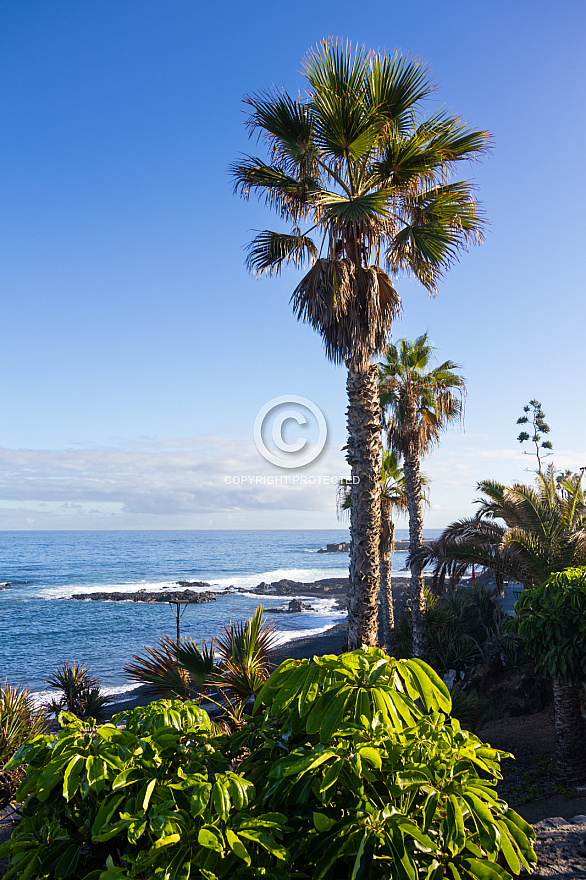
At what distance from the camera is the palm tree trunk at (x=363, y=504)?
816 cm

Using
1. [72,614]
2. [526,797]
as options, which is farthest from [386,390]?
[72,614]

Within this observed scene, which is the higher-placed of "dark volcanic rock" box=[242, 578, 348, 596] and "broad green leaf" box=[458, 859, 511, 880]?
"broad green leaf" box=[458, 859, 511, 880]

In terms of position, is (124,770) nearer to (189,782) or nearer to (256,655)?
(189,782)

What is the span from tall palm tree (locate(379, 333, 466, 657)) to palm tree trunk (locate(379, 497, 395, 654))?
169cm

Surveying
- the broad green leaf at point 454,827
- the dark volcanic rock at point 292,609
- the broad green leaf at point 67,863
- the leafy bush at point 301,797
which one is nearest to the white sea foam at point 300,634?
the dark volcanic rock at point 292,609

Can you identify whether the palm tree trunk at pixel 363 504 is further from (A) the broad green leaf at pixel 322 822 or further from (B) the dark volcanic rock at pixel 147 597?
(B) the dark volcanic rock at pixel 147 597

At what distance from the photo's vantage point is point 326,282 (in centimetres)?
857

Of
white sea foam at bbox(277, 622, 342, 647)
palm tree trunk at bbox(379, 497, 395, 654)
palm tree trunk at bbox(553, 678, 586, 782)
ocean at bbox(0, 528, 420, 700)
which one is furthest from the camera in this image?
white sea foam at bbox(277, 622, 342, 647)

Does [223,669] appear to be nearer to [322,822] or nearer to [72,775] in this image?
[72,775]

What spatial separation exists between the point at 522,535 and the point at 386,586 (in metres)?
9.47

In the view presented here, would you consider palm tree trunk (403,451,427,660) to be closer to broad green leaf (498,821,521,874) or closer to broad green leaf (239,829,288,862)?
broad green leaf (498,821,521,874)

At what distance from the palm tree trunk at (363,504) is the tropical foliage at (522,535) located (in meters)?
4.33

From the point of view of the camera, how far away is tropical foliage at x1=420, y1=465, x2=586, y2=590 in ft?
35.2

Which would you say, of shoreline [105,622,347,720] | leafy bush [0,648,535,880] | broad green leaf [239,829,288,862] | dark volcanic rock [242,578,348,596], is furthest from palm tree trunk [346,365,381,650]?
dark volcanic rock [242,578,348,596]
